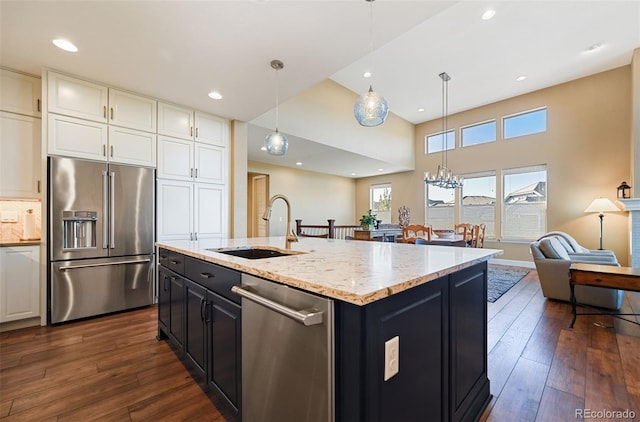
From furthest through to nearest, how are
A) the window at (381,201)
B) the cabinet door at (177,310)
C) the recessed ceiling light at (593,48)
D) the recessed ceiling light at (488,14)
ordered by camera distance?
1. the window at (381,201)
2. the recessed ceiling light at (593,48)
3. the recessed ceiling light at (488,14)
4. the cabinet door at (177,310)

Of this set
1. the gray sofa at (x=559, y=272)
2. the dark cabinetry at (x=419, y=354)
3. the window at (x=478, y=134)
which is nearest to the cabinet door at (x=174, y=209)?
the dark cabinetry at (x=419, y=354)

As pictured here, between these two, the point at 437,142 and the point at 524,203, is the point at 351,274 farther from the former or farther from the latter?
the point at 437,142

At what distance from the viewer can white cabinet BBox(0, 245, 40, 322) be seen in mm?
2627

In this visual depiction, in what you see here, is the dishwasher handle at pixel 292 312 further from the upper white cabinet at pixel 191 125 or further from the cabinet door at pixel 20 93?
the cabinet door at pixel 20 93

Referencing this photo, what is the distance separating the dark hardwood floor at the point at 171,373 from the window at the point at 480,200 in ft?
13.8

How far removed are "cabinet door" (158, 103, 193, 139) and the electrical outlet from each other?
382cm

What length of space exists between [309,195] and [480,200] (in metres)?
4.79

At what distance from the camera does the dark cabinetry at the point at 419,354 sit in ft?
2.68

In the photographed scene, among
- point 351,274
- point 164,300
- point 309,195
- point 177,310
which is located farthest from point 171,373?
point 309,195

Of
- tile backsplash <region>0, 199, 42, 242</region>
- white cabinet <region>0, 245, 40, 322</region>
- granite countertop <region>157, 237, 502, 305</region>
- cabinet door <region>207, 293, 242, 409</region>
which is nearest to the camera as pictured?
granite countertop <region>157, 237, 502, 305</region>

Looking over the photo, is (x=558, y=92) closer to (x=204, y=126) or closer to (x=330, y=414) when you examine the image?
(x=204, y=126)

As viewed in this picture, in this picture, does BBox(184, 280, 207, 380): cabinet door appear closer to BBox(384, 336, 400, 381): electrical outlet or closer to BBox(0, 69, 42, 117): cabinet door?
BBox(384, 336, 400, 381): electrical outlet

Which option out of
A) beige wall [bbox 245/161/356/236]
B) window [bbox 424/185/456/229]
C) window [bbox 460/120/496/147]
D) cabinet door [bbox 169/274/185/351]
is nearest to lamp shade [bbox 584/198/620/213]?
window [bbox 460/120/496/147]

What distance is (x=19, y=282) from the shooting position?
2.71 meters
